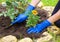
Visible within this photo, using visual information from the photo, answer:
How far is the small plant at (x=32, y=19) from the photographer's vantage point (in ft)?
12.1

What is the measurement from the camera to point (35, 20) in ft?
12.4

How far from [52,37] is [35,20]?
1.17 ft

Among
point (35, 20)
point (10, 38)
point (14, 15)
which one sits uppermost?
point (14, 15)

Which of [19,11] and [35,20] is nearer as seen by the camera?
[35,20]

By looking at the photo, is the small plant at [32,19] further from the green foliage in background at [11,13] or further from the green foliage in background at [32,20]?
the green foliage in background at [11,13]

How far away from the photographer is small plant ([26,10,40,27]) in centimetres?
370

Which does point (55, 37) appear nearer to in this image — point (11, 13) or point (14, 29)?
point (14, 29)

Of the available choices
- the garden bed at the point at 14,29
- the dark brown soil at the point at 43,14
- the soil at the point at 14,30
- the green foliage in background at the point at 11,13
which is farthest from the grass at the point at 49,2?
the green foliage in background at the point at 11,13

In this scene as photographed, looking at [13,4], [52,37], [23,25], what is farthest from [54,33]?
[13,4]

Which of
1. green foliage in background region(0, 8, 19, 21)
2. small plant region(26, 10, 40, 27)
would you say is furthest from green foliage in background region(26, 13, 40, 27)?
green foliage in background region(0, 8, 19, 21)

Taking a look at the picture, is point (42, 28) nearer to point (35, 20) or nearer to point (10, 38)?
point (35, 20)

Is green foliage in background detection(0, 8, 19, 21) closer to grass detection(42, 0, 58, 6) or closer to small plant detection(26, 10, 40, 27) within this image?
small plant detection(26, 10, 40, 27)

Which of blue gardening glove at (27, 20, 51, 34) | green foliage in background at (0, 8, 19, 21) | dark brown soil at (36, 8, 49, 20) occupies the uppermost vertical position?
dark brown soil at (36, 8, 49, 20)

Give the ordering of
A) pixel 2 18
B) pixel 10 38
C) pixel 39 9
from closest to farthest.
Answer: pixel 10 38
pixel 2 18
pixel 39 9
